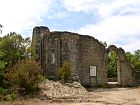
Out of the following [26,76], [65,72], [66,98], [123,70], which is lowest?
[66,98]

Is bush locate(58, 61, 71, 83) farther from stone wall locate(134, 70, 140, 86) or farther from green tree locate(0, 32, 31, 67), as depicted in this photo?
stone wall locate(134, 70, 140, 86)

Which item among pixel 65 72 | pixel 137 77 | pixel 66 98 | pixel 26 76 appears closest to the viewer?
pixel 66 98

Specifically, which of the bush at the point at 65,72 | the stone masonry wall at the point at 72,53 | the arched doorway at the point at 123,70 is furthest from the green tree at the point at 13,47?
the arched doorway at the point at 123,70

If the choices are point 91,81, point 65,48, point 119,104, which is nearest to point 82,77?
point 91,81

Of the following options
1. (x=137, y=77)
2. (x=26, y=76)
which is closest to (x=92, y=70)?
(x=137, y=77)

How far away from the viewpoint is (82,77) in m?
26.2

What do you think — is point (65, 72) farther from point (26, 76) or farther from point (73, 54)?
point (26, 76)

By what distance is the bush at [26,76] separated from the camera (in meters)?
18.2

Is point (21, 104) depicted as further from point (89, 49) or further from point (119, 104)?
point (89, 49)

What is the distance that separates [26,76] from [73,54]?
805 cm

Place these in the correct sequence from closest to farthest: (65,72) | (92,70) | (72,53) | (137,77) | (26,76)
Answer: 1. (26,76)
2. (65,72)
3. (72,53)
4. (92,70)
5. (137,77)

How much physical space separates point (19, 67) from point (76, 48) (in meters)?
8.14

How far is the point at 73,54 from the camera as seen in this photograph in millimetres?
25531

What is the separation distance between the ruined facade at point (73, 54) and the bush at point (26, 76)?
6.30 meters
